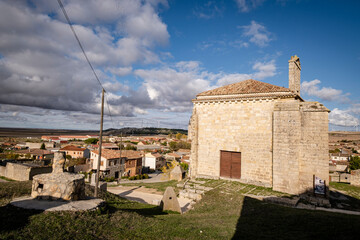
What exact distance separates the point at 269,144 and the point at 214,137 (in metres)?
4.37

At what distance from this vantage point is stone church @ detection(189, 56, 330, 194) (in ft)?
42.4

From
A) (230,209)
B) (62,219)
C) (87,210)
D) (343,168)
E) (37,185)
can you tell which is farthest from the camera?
(343,168)

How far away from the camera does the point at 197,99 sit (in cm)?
1805

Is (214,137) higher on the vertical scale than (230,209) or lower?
higher

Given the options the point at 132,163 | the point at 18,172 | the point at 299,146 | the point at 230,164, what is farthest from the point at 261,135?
the point at 132,163

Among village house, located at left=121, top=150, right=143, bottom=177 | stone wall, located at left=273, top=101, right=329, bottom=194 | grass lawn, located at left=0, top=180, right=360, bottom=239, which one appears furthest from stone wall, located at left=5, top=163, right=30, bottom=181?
stone wall, located at left=273, top=101, right=329, bottom=194

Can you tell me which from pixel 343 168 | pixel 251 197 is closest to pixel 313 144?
pixel 251 197

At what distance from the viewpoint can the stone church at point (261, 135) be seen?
509 inches

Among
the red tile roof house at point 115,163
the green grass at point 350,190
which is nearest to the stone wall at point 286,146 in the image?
the green grass at point 350,190

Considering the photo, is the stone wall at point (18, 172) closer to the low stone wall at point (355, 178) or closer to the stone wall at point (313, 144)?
the stone wall at point (313, 144)

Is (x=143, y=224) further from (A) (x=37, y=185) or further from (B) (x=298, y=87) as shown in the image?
(B) (x=298, y=87)

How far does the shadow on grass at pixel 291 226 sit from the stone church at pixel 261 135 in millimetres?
4555

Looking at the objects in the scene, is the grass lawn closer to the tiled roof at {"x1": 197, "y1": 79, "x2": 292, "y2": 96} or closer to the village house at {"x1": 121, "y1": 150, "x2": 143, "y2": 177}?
the tiled roof at {"x1": 197, "y1": 79, "x2": 292, "y2": 96}

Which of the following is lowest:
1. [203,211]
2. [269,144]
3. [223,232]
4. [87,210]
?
[203,211]
